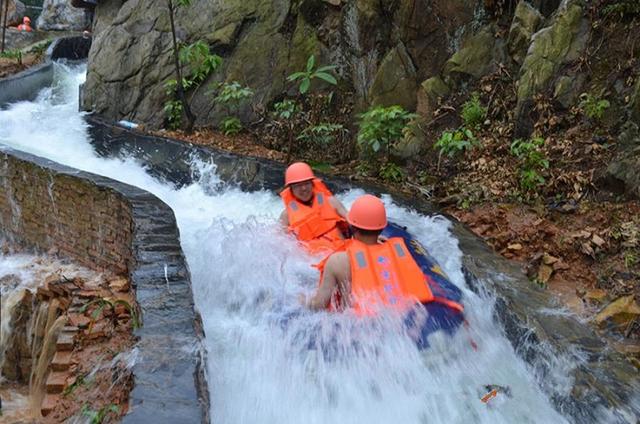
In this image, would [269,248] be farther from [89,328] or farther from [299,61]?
[299,61]

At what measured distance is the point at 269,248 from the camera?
17.3ft

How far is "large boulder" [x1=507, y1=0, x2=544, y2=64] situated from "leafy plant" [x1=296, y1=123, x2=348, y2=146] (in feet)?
8.70

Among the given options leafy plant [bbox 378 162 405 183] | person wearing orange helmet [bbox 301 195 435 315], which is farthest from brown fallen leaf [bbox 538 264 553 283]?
leafy plant [bbox 378 162 405 183]

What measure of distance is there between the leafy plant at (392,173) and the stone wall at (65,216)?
3.52 meters

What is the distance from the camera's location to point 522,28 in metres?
7.17

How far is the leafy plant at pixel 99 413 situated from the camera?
266cm

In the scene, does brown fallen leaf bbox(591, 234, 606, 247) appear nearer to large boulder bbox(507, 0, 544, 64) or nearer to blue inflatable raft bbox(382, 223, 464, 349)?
blue inflatable raft bbox(382, 223, 464, 349)

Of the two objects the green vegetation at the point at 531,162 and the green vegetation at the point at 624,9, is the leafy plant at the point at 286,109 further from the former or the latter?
the green vegetation at the point at 624,9

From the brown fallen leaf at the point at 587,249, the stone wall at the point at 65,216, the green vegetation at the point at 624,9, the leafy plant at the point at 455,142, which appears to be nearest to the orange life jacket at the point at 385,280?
the brown fallen leaf at the point at 587,249

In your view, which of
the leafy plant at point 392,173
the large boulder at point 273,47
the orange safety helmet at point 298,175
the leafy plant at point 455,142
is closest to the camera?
the orange safety helmet at point 298,175

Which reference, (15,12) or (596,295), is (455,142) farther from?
(15,12)

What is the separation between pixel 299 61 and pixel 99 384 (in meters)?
7.58

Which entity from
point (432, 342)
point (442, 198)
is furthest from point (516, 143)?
point (432, 342)

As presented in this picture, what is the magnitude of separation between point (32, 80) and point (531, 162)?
12.5 meters
